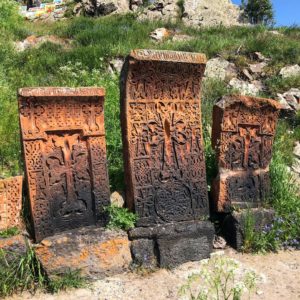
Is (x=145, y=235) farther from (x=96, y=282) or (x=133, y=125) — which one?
(x=133, y=125)

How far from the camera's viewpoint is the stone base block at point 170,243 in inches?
137

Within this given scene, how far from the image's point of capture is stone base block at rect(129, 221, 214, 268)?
3.48 metres

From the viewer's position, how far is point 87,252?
3285mm

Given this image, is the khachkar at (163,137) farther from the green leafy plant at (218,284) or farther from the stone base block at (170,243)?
the green leafy plant at (218,284)

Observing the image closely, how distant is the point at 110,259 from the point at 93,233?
27 cm

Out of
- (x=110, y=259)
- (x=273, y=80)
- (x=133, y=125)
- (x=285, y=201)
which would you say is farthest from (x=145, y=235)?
(x=273, y=80)

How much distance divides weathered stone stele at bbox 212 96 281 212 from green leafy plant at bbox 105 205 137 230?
97 centimetres

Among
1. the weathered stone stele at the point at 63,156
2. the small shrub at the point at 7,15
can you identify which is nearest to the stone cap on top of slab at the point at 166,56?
the weathered stone stele at the point at 63,156

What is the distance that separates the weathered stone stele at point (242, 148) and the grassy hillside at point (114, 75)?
29 cm

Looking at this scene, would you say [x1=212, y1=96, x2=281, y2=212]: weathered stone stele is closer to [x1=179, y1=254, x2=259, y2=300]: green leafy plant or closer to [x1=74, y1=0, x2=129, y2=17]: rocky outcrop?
[x1=179, y1=254, x2=259, y2=300]: green leafy plant

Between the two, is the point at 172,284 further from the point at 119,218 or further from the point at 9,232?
the point at 9,232

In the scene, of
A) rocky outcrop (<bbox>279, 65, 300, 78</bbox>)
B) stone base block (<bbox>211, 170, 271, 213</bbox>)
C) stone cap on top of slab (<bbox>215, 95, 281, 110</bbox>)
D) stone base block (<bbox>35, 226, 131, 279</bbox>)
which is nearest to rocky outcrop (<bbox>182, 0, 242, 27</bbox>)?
rocky outcrop (<bbox>279, 65, 300, 78</bbox>)

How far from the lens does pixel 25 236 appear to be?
3248 mm

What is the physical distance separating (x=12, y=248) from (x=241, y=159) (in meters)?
2.38
